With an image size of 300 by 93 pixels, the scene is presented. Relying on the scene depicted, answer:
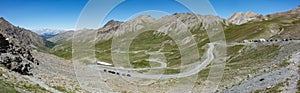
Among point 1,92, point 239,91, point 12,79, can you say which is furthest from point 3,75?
point 239,91

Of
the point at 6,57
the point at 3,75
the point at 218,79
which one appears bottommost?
the point at 218,79

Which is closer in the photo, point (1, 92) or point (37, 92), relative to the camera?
point (1, 92)

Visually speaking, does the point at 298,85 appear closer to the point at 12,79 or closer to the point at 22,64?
the point at 12,79

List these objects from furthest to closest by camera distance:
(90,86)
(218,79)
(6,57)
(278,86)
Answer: (218,79) < (90,86) < (6,57) < (278,86)

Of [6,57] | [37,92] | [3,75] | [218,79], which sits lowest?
[218,79]

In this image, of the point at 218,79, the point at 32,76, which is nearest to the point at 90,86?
the point at 32,76

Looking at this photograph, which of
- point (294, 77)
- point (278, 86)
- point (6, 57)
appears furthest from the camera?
point (6, 57)

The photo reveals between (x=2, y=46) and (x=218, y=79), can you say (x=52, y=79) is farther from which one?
(x=218, y=79)

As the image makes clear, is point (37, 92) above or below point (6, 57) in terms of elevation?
below

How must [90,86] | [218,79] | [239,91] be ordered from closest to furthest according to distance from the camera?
[239,91] < [90,86] < [218,79]

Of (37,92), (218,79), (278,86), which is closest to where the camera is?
(37,92)
